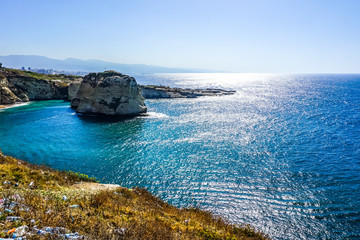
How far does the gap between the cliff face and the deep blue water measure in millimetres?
24795

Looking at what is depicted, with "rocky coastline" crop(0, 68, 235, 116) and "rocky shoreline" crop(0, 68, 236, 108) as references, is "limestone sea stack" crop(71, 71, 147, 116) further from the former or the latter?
"rocky shoreline" crop(0, 68, 236, 108)

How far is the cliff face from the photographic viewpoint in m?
72.3

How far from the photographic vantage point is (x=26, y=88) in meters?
84.9

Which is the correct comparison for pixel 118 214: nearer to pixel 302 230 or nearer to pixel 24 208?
pixel 24 208

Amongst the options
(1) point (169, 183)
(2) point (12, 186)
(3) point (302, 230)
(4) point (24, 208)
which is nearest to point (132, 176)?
(1) point (169, 183)

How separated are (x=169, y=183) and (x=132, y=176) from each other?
16.5ft

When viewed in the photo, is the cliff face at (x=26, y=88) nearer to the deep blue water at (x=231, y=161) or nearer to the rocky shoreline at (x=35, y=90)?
the rocky shoreline at (x=35, y=90)

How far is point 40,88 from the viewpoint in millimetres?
89438

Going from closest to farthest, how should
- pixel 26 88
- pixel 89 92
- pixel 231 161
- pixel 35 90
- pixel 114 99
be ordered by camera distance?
pixel 231 161
pixel 114 99
pixel 89 92
pixel 26 88
pixel 35 90

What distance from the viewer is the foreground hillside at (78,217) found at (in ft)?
27.8

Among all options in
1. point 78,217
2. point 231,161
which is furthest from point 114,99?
point 78,217

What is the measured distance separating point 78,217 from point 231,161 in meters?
23.3

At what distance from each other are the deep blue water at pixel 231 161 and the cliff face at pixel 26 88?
976 inches

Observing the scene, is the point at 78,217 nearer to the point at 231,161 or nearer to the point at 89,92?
the point at 231,161
